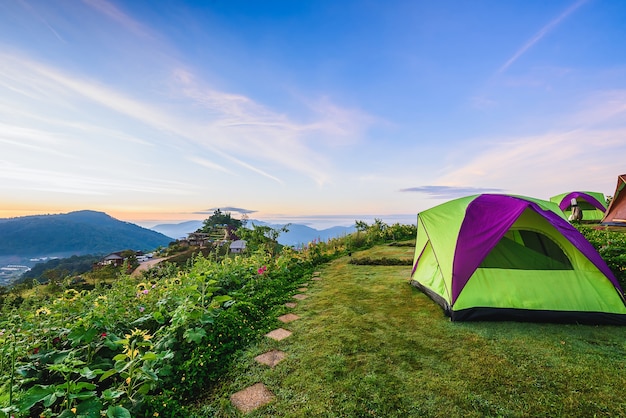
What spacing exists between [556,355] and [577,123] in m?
9.32

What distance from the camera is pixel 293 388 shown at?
198 centimetres

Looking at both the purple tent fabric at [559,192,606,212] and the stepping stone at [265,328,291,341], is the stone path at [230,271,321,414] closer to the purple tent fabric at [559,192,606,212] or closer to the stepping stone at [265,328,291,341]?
the stepping stone at [265,328,291,341]

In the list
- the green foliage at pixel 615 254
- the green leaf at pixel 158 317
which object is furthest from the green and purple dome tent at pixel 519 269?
the green leaf at pixel 158 317

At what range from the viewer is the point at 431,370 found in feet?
7.20

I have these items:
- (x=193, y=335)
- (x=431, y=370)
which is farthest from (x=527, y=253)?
(x=193, y=335)

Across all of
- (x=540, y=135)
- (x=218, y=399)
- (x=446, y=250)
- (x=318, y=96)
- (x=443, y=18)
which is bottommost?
(x=218, y=399)

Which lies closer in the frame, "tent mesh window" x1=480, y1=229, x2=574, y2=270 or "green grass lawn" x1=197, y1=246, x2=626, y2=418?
"green grass lawn" x1=197, y1=246, x2=626, y2=418

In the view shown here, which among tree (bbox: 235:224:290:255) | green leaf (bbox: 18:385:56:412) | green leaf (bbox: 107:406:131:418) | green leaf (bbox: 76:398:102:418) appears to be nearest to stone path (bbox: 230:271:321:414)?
green leaf (bbox: 107:406:131:418)

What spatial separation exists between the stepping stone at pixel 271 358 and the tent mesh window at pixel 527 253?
110 inches

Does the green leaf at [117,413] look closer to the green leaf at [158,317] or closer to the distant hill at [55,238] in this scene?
the green leaf at [158,317]

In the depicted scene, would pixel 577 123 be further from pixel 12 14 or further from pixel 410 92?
pixel 12 14

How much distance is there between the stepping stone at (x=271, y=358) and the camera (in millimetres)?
2387

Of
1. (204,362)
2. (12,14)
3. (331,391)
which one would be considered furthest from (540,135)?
(12,14)

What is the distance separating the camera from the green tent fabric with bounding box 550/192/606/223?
12500 mm
